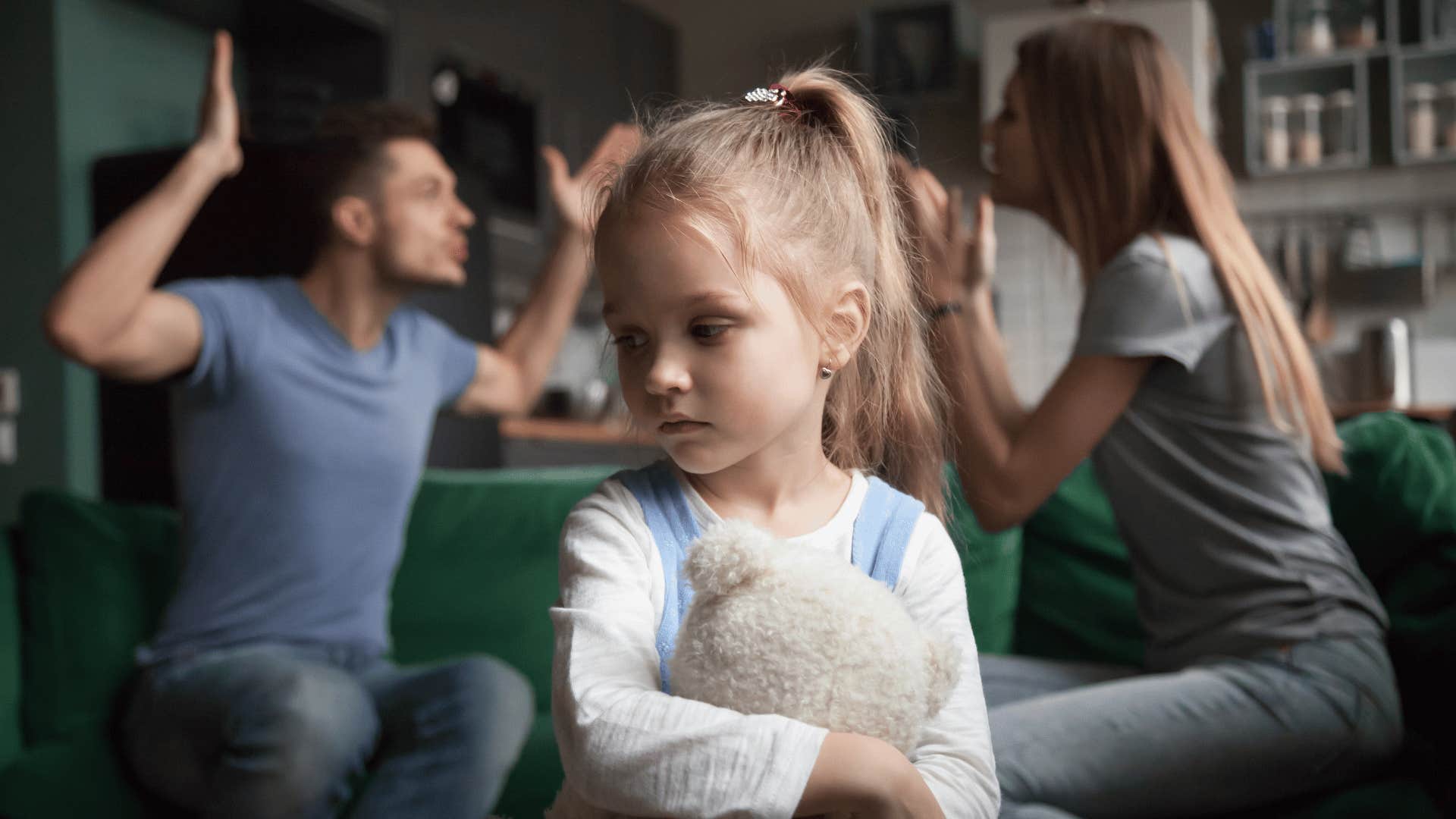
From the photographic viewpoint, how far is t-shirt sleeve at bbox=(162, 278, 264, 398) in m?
1.36

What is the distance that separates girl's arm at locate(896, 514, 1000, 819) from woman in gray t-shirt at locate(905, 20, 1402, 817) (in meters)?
0.39

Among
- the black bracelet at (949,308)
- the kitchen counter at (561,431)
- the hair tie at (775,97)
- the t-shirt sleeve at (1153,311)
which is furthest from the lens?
the kitchen counter at (561,431)

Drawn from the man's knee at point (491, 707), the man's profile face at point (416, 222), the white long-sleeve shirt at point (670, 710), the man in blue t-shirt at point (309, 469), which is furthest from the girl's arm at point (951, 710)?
the man's profile face at point (416, 222)

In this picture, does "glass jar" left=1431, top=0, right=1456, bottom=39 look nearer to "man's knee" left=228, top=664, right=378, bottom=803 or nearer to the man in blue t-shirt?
the man in blue t-shirt

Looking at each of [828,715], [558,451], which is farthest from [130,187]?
[828,715]

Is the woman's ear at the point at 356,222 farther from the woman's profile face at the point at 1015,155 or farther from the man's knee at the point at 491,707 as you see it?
the woman's profile face at the point at 1015,155

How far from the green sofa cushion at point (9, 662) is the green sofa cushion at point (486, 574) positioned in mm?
483

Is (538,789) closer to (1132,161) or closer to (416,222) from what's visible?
(1132,161)

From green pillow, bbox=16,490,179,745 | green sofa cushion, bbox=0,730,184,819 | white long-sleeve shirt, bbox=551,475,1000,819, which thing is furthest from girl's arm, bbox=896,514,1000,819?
green pillow, bbox=16,490,179,745

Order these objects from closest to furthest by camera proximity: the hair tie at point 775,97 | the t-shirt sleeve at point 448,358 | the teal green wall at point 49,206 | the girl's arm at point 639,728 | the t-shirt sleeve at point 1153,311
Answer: the girl's arm at point 639,728 < the hair tie at point 775,97 < the t-shirt sleeve at point 1153,311 < the t-shirt sleeve at point 448,358 < the teal green wall at point 49,206

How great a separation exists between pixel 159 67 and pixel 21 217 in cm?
57

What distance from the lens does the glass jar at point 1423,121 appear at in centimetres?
387

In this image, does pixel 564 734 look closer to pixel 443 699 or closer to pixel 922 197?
pixel 922 197

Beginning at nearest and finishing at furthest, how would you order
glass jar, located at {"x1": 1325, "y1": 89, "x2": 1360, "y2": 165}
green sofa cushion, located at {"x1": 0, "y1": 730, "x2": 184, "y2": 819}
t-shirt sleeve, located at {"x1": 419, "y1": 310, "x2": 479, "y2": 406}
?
green sofa cushion, located at {"x1": 0, "y1": 730, "x2": 184, "y2": 819} → t-shirt sleeve, located at {"x1": 419, "y1": 310, "x2": 479, "y2": 406} → glass jar, located at {"x1": 1325, "y1": 89, "x2": 1360, "y2": 165}
